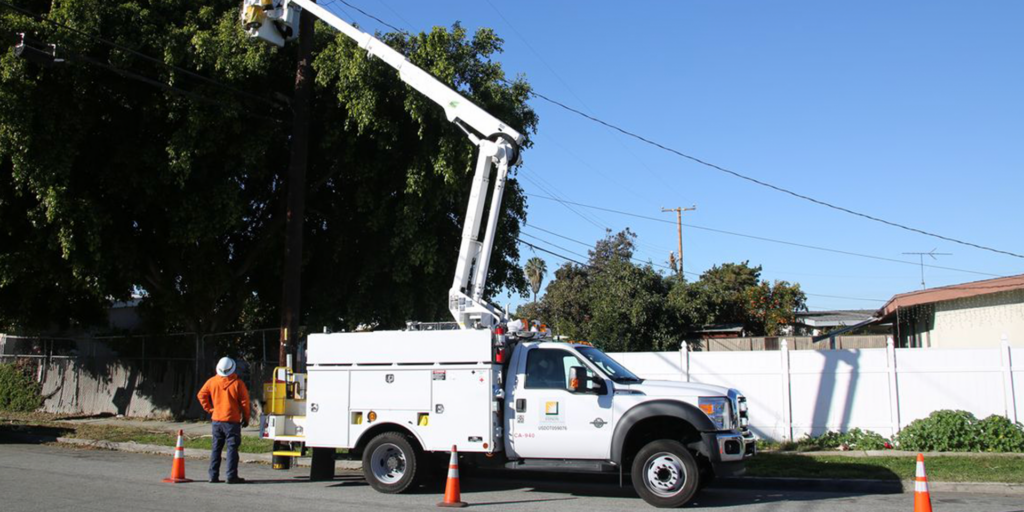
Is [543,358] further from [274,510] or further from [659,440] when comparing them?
[274,510]

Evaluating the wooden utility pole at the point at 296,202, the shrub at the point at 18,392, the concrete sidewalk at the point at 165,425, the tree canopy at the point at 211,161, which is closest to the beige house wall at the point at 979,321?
the tree canopy at the point at 211,161

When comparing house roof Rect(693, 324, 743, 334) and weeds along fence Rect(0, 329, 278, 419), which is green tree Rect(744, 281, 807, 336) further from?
weeds along fence Rect(0, 329, 278, 419)

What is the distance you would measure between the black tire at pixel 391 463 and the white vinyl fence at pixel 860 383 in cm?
692

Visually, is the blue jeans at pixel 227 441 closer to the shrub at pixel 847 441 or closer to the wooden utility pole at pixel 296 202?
the wooden utility pole at pixel 296 202

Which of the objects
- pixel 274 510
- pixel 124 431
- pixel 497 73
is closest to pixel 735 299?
pixel 497 73

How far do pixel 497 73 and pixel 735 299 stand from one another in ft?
63.9

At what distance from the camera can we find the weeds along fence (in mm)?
20938

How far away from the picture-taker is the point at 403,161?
698 inches

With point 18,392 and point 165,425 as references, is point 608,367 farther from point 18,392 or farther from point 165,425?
point 18,392

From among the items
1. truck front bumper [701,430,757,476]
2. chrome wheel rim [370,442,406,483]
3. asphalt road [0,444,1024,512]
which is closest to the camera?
truck front bumper [701,430,757,476]

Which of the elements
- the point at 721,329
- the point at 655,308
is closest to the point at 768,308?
the point at 721,329

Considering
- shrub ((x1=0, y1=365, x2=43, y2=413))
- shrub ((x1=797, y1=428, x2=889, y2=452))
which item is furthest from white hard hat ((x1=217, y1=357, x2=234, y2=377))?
shrub ((x1=0, y1=365, x2=43, y2=413))

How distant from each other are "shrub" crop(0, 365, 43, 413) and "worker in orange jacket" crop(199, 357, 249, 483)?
17.0 metres

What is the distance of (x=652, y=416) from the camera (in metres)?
9.67
